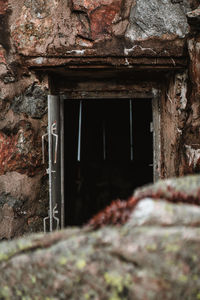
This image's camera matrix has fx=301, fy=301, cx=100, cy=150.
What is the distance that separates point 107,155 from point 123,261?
15.6ft

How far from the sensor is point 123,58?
2.45 m

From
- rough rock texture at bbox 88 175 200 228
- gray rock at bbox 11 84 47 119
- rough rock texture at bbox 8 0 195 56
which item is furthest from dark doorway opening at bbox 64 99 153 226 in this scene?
rough rock texture at bbox 88 175 200 228

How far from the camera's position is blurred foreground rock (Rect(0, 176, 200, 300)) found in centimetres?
73

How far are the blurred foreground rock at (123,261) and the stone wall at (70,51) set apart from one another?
1638 millimetres

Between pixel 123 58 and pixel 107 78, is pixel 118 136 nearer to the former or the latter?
pixel 107 78

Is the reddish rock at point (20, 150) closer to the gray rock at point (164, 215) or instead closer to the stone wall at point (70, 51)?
the stone wall at point (70, 51)

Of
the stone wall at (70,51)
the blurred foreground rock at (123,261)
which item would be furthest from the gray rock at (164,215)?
the stone wall at (70,51)

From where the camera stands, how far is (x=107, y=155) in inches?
217

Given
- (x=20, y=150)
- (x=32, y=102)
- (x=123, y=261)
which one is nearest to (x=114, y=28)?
(x=32, y=102)

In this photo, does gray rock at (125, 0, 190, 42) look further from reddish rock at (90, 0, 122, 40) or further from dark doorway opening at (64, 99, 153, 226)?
dark doorway opening at (64, 99, 153, 226)

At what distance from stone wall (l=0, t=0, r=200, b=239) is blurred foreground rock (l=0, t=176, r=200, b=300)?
5.37ft

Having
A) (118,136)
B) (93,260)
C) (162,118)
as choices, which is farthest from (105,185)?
(93,260)

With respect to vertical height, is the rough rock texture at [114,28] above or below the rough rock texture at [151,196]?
above

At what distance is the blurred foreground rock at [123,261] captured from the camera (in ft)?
2.38
